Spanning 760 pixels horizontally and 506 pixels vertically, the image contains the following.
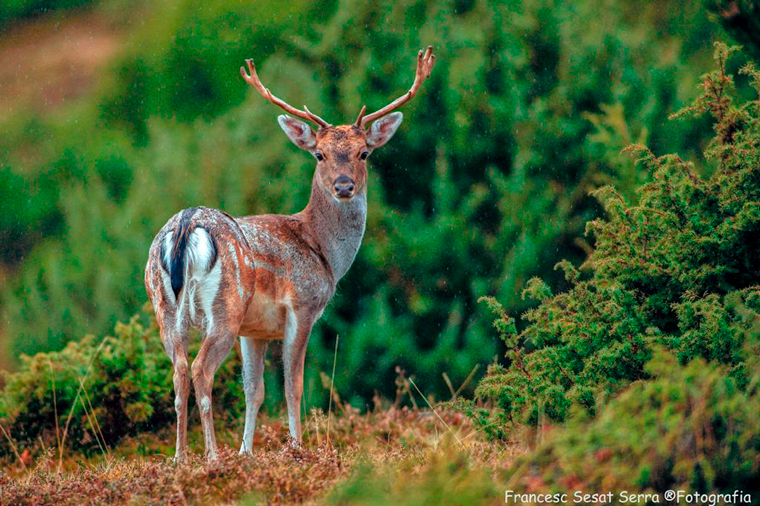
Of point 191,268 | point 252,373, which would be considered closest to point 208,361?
point 191,268

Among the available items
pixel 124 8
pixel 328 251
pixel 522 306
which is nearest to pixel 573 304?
pixel 328 251

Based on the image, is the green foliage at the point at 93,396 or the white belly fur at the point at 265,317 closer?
the white belly fur at the point at 265,317

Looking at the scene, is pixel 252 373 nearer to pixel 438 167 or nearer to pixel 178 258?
pixel 178 258

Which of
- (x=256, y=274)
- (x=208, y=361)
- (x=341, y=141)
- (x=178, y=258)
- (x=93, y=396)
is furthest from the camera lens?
(x=93, y=396)

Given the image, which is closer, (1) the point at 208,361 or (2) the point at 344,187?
(1) the point at 208,361

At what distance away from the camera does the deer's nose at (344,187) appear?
8.11 metres

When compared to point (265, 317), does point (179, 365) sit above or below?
below

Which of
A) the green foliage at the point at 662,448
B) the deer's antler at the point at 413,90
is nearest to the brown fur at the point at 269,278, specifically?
the deer's antler at the point at 413,90

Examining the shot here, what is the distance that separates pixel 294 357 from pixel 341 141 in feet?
5.54

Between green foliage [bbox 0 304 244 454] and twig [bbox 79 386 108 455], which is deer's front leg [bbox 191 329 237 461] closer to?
twig [bbox 79 386 108 455]

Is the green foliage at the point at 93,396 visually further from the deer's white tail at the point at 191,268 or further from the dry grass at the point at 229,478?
the deer's white tail at the point at 191,268

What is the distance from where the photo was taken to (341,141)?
8422 millimetres

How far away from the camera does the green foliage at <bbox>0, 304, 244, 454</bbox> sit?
9.10 m

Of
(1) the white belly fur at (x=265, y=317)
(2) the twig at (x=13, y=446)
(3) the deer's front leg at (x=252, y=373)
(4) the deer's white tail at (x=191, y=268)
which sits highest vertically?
(4) the deer's white tail at (x=191, y=268)
